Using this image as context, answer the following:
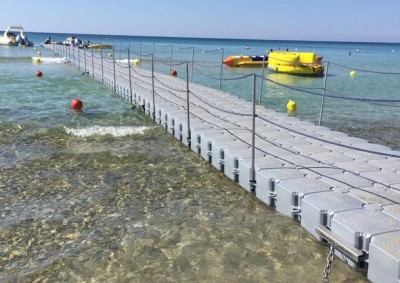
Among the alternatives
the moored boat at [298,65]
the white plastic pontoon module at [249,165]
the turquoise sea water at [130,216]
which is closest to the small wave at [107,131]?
the turquoise sea water at [130,216]

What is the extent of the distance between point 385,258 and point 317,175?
101 inches

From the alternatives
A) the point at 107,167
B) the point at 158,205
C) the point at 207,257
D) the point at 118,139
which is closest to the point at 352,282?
the point at 207,257

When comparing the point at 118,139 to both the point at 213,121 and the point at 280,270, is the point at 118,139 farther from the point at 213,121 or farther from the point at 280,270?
the point at 280,270

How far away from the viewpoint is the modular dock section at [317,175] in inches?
188

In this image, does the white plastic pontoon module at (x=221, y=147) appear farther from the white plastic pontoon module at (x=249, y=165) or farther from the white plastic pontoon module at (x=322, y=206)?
the white plastic pontoon module at (x=322, y=206)

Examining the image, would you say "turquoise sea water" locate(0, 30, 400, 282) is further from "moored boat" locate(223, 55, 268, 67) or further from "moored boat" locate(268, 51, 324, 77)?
"moored boat" locate(223, 55, 268, 67)

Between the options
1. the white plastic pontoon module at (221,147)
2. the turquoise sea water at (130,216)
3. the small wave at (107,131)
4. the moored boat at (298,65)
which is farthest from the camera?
the moored boat at (298,65)

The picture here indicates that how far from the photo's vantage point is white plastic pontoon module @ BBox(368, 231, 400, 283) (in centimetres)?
422

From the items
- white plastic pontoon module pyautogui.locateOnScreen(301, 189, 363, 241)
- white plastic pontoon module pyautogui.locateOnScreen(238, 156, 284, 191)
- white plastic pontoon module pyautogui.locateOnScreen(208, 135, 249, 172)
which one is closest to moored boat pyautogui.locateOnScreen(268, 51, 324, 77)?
white plastic pontoon module pyautogui.locateOnScreen(208, 135, 249, 172)

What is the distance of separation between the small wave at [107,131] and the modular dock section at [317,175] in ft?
3.38

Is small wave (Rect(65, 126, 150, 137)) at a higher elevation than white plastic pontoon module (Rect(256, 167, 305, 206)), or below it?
below

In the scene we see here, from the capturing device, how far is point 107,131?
1230 cm

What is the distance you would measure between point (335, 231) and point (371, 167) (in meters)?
2.47

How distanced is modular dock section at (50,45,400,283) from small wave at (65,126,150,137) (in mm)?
1029
